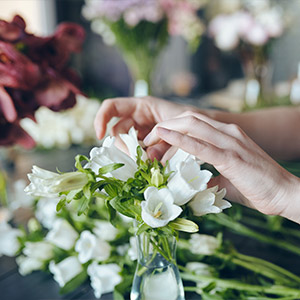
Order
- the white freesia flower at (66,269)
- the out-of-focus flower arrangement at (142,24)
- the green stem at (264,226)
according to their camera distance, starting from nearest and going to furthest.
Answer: the white freesia flower at (66,269), the green stem at (264,226), the out-of-focus flower arrangement at (142,24)

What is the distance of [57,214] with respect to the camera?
0.65 m

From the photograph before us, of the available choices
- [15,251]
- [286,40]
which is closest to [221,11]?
[286,40]

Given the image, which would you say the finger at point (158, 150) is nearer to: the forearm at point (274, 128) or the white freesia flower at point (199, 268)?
the white freesia flower at point (199, 268)

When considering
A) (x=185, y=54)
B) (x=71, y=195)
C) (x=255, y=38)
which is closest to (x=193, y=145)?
(x=71, y=195)

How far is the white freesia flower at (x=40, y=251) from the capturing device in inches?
23.7

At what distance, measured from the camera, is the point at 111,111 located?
0.59m

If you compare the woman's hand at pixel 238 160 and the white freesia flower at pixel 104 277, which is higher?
the woman's hand at pixel 238 160

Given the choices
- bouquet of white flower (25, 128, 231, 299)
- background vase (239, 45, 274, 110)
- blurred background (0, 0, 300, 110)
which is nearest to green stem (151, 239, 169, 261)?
bouquet of white flower (25, 128, 231, 299)

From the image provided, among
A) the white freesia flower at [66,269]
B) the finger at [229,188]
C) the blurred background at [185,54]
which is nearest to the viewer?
the finger at [229,188]

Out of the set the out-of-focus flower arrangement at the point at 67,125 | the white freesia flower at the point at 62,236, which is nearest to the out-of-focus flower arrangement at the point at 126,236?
the white freesia flower at the point at 62,236

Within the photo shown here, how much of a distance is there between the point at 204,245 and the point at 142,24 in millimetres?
1072

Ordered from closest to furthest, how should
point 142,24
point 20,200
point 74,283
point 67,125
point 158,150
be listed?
1. point 158,150
2. point 74,283
3. point 20,200
4. point 67,125
5. point 142,24

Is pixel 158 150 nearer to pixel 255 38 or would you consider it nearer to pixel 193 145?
pixel 193 145

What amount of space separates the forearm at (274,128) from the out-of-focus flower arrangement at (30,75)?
0.33 metres
